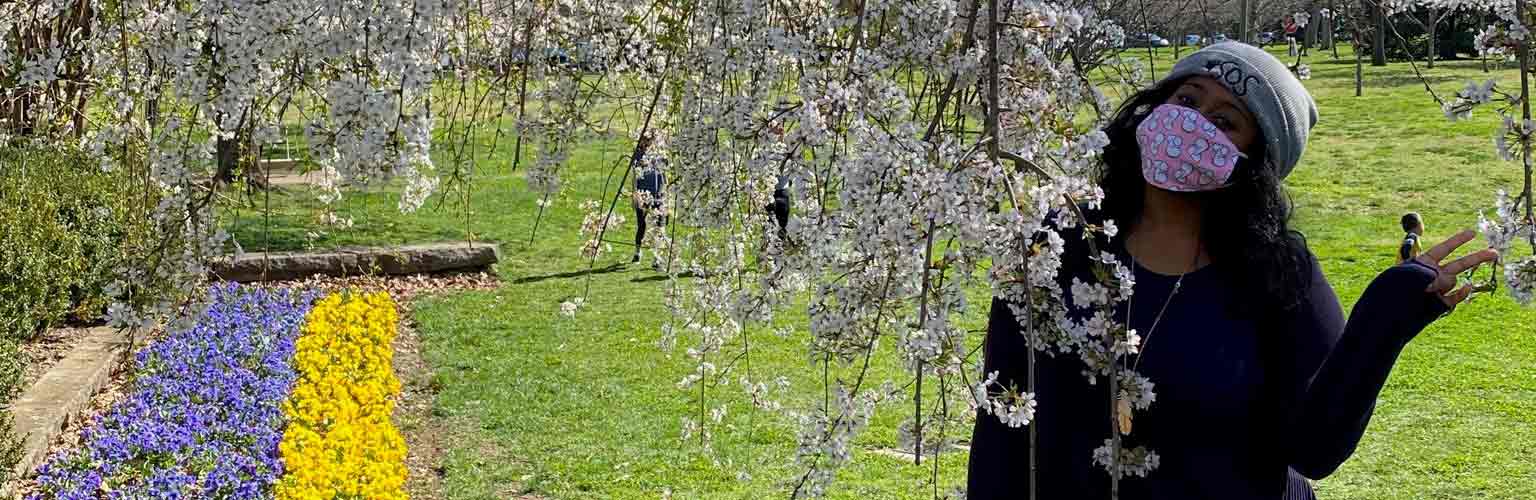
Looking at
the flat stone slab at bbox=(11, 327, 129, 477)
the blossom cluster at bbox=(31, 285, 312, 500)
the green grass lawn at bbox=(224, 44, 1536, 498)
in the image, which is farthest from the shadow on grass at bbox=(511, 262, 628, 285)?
the flat stone slab at bbox=(11, 327, 129, 477)

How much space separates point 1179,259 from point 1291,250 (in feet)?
0.47

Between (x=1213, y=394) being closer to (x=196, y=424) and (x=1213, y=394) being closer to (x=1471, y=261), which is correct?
(x=1471, y=261)

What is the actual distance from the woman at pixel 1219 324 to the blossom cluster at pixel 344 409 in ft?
8.81

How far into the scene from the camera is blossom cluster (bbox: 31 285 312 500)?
17.8 ft

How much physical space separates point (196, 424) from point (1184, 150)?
5.12 meters

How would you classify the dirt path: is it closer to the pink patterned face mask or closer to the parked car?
the parked car

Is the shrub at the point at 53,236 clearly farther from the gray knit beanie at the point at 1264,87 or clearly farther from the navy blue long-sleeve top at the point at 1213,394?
the gray knit beanie at the point at 1264,87

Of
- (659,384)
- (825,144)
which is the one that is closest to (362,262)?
(659,384)

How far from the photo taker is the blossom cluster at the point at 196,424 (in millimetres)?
5422

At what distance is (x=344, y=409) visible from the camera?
6.07 metres

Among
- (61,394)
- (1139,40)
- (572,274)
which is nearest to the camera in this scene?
(1139,40)

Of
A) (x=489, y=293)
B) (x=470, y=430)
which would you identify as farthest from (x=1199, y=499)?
(x=489, y=293)

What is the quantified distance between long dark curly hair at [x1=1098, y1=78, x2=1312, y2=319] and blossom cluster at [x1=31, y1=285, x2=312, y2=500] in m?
3.77

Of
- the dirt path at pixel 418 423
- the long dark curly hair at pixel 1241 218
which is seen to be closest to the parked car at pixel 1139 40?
the long dark curly hair at pixel 1241 218
